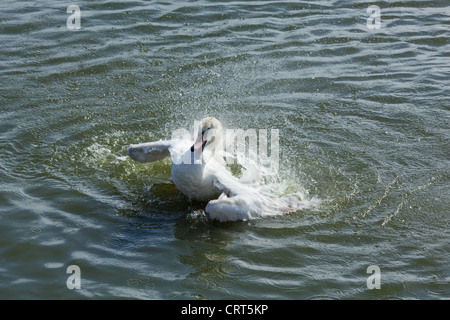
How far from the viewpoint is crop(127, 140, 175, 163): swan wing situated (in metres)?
8.62

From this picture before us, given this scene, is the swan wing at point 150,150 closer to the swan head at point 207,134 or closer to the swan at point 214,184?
the swan at point 214,184

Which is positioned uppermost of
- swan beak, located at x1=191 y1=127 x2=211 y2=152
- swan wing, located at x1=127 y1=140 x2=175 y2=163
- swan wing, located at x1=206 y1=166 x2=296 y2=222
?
swan wing, located at x1=127 y1=140 x2=175 y2=163

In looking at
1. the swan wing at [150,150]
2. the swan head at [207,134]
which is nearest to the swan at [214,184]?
the swan head at [207,134]

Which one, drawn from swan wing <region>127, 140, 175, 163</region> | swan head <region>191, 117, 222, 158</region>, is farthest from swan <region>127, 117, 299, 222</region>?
swan wing <region>127, 140, 175, 163</region>

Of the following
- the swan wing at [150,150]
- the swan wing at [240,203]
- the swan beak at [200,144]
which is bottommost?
the swan wing at [240,203]

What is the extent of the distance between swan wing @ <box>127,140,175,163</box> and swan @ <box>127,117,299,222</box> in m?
0.13

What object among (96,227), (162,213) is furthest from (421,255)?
(96,227)

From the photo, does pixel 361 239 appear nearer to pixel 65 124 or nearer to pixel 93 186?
pixel 93 186

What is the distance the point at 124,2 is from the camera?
48.8ft

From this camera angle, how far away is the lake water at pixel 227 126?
22.8ft

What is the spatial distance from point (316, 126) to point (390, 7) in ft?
21.8

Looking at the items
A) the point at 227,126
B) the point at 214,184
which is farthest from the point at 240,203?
the point at 227,126

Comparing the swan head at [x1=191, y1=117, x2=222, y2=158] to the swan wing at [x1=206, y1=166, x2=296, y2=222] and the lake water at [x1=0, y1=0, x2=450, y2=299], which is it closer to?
the swan wing at [x1=206, y1=166, x2=296, y2=222]

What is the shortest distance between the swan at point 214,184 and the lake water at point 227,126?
0.67ft
